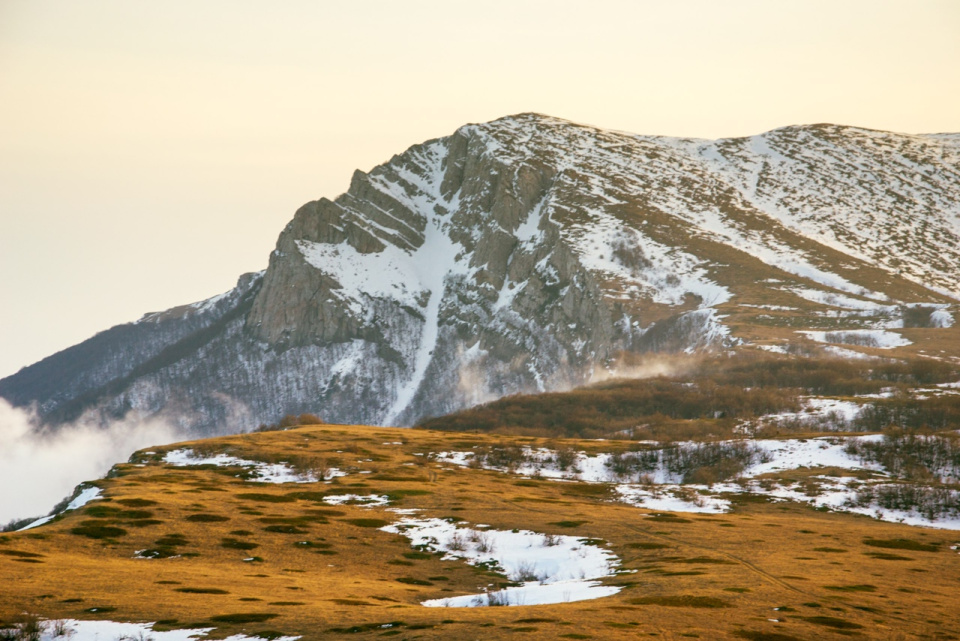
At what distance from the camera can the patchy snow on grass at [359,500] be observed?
355 ft

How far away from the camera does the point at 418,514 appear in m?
98.4

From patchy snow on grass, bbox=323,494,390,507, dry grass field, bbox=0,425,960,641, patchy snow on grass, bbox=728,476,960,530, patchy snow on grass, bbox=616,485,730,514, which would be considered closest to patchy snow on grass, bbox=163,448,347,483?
dry grass field, bbox=0,425,960,641

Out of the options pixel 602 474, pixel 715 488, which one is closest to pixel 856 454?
pixel 715 488

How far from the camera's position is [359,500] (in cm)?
11031

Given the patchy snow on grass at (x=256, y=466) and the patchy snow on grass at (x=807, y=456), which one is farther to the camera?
the patchy snow on grass at (x=807, y=456)

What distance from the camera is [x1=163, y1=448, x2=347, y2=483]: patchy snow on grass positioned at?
14100 cm

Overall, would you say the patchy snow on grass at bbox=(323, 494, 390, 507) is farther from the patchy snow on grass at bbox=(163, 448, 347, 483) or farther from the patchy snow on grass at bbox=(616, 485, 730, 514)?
the patchy snow on grass at bbox=(616, 485, 730, 514)

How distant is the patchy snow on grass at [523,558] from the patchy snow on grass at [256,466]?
49.5 metres

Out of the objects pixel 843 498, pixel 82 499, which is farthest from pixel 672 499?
pixel 82 499

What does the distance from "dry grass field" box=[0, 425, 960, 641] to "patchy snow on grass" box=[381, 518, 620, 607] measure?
6.06ft

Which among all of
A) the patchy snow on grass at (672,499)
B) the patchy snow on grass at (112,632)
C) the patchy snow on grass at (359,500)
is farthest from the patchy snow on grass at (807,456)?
the patchy snow on grass at (112,632)

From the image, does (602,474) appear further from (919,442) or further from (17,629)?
(17,629)

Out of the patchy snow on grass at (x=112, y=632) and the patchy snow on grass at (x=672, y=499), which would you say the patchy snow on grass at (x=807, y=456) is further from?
the patchy snow on grass at (x=112, y=632)

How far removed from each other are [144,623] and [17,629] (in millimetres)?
5545
